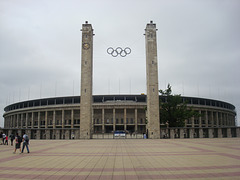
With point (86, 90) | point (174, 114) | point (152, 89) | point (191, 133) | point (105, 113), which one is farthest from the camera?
point (105, 113)

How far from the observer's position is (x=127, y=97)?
84.5m

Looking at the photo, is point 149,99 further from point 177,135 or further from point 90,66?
point 90,66

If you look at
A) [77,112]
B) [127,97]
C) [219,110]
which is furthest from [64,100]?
[219,110]

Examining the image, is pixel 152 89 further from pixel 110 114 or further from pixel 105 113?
pixel 105 113

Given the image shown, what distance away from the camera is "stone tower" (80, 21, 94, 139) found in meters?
39.0

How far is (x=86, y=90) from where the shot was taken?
39656 millimetres

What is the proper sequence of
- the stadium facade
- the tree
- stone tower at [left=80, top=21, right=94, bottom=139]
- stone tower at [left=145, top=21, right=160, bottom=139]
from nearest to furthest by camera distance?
stone tower at [left=80, top=21, right=94, bottom=139], stone tower at [left=145, top=21, right=160, bottom=139], the stadium facade, the tree

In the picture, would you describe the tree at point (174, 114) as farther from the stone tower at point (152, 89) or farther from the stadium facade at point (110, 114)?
the stone tower at point (152, 89)

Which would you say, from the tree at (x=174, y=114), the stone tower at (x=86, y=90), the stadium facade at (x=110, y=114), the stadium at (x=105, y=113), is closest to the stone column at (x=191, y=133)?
the stadium facade at (x=110, y=114)

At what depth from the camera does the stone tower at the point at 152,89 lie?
129 feet

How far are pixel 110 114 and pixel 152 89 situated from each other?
43.0m

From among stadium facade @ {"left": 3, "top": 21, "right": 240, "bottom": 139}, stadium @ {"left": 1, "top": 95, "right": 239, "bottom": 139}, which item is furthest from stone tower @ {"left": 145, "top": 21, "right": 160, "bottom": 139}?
stadium @ {"left": 1, "top": 95, "right": 239, "bottom": 139}

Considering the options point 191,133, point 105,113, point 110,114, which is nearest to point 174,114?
point 191,133

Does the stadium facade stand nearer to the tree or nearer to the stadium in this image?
the stadium
